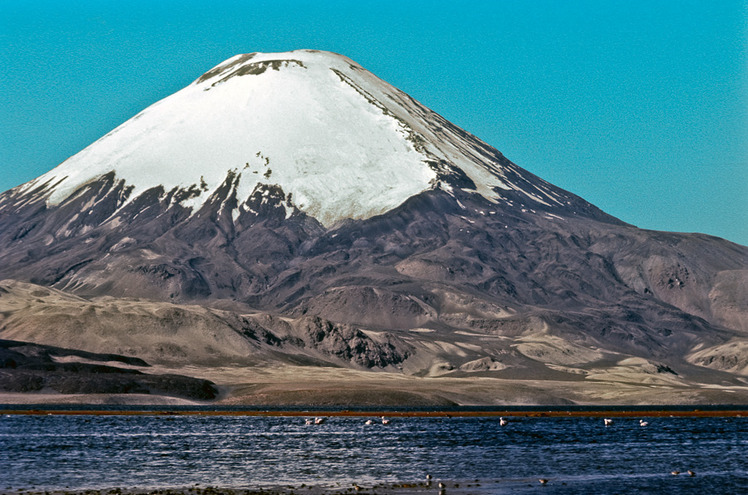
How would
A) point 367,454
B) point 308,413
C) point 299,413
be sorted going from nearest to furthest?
point 367,454 < point 308,413 < point 299,413

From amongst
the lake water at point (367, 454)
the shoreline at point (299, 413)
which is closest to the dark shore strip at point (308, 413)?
the shoreline at point (299, 413)

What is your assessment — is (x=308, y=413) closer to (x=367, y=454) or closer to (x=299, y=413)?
(x=299, y=413)

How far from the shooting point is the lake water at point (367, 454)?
69.1 meters

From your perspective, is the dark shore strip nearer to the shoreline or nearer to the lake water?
the shoreline

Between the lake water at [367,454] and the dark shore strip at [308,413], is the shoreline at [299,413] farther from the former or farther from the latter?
the lake water at [367,454]

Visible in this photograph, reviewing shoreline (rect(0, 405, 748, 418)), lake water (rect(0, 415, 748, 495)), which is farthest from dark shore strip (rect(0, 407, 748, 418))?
lake water (rect(0, 415, 748, 495))

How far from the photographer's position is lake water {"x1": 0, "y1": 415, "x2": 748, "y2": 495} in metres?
69.1

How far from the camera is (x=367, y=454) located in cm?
9006

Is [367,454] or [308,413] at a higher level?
[308,413]

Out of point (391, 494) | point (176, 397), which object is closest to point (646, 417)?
point (176, 397)

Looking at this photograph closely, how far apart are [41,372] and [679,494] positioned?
141m

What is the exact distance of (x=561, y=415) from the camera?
16275 cm

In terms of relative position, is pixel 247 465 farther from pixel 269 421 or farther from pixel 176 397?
pixel 176 397

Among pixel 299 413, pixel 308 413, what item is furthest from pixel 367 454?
pixel 299 413
